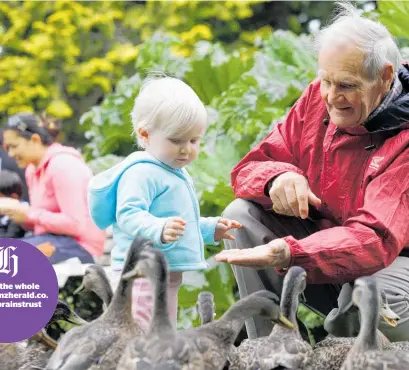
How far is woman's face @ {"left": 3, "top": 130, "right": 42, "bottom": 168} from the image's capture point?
6419 millimetres

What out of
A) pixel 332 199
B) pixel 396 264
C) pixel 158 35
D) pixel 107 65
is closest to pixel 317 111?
pixel 332 199

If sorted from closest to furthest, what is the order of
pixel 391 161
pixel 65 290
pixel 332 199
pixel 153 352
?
pixel 153 352 → pixel 391 161 → pixel 332 199 → pixel 65 290

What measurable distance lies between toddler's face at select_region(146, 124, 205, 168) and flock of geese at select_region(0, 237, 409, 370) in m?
0.53

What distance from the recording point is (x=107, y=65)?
12.2 meters

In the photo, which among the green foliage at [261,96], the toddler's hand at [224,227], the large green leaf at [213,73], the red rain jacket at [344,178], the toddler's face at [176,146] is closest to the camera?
the red rain jacket at [344,178]

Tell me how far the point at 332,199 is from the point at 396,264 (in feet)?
1.18

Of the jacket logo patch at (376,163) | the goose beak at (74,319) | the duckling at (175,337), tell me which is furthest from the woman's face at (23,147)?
the duckling at (175,337)

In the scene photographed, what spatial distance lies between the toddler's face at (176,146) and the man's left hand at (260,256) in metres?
0.45

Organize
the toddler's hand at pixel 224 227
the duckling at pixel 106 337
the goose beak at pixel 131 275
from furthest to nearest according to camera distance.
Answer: the toddler's hand at pixel 224 227, the goose beak at pixel 131 275, the duckling at pixel 106 337

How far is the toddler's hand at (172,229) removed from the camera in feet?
10.9

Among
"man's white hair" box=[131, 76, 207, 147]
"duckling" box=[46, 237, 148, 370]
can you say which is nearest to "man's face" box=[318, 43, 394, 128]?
"man's white hair" box=[131, 76, 207, 147]

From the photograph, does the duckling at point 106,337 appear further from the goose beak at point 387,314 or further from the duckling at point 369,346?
the goose beak at point 387,314

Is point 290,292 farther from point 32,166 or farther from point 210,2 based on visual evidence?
point 210,2

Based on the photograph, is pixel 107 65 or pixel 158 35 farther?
pixel 107 65
